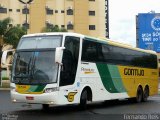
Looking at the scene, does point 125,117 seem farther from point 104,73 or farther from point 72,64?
point 104,73

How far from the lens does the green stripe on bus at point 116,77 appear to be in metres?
21.8

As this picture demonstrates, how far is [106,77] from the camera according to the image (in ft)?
69.8

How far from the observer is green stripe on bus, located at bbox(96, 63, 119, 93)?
20.6 meters

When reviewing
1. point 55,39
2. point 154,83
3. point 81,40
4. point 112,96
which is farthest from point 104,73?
point 154,83

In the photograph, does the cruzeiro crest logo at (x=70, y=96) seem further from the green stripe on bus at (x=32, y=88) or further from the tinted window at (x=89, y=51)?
the tinted window at (x=89, y=51)

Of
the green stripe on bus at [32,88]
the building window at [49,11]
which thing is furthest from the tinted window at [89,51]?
the building window at [49,11]

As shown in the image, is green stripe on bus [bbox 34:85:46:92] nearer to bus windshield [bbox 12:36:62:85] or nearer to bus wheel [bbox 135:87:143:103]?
bus windshield [bbox 12:36:62:85]

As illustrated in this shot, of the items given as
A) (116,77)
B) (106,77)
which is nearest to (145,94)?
(116,77)

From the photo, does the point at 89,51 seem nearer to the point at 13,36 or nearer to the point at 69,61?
the point at 69,61

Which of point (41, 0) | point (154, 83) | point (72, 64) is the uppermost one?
point (41, 0)

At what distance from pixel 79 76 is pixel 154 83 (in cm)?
1051

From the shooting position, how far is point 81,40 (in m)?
18.9

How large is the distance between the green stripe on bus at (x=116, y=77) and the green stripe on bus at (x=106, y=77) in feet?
0.84

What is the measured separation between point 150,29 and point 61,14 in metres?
36.8
